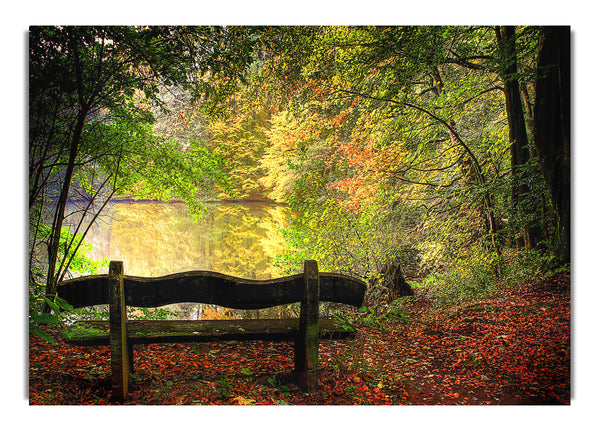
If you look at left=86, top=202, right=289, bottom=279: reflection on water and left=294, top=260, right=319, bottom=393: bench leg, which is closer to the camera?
left=294, top=260, right=319, bottom=393: bench leg

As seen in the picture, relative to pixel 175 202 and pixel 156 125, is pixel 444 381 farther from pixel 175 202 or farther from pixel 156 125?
pixel 156 125

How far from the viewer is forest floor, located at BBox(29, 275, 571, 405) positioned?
2.37m

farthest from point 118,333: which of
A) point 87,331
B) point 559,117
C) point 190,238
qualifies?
point 559,117

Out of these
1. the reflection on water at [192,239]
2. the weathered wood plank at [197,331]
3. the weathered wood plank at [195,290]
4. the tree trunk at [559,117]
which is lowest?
the weathered wood plank at [197,331]

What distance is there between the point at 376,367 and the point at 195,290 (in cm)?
140

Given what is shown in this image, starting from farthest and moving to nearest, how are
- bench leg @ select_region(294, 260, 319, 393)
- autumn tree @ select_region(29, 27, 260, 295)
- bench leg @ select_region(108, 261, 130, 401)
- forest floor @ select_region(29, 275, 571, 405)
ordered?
autumn tree @ select_region(29, 27, 260, 295) < forest floor @ select_region(29, 275, 571, 405) < bench leg @ select_region(294, 260, 319, 393) < bench leg @ select_region(108, 261, 130, 401)

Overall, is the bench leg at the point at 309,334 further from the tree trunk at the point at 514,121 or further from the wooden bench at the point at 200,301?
the tree trunk at the point at 514,121

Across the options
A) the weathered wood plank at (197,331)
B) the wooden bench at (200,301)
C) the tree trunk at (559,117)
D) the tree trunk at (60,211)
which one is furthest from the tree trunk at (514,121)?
the tree trunk at (60,211)

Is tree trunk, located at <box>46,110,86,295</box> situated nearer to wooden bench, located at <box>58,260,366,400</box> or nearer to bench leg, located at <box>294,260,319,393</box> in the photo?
wooden bench, located at <box>58,260,366,400</box>

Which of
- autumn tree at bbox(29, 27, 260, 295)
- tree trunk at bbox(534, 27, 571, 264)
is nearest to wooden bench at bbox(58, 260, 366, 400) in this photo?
autumn tree at bbox(29, 27, 260, 295)

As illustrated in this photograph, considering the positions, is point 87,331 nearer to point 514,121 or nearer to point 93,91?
point 93,91

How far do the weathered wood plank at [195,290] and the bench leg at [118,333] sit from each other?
0.19 feet

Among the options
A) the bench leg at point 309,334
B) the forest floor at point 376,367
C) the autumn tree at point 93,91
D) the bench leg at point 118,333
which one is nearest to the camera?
the bench leg at point 118,333

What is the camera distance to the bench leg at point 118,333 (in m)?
1.93
